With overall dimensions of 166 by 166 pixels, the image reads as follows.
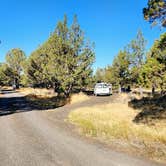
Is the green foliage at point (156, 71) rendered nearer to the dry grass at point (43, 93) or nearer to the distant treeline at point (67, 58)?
the distant treeline at point (67, 58)

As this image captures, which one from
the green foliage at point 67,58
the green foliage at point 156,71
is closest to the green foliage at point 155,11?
the green foliage at point 156,71

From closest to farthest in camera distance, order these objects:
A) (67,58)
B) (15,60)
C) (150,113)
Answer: (150,113) → (67,58) → (15,60)

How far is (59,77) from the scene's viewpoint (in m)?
32.0

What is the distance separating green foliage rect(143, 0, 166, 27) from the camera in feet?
43.6

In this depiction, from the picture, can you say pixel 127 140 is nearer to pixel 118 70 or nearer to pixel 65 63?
pixel 65 63

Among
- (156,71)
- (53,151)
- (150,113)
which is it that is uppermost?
(156,71)

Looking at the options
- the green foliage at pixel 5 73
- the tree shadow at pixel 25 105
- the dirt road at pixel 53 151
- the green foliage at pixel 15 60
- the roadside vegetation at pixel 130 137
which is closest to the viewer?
the dirt road at pixel 53 151

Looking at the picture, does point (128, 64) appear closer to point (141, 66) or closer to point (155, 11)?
point (141, 66)

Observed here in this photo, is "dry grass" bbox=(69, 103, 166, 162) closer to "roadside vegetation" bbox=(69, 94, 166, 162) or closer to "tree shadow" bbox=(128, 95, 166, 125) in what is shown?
"roadside vegetation" bbox=(69, 94, 166, 162)

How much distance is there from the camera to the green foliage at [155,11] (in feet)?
43.6

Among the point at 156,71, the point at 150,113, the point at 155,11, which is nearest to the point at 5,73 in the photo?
the point at 156,71

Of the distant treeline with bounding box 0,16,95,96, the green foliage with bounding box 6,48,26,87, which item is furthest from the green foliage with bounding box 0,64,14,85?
the distant treeline with bounding box 0,16,95,96

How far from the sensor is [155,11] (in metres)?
13.6

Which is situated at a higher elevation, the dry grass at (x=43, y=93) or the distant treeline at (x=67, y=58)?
the distant treeline at (x=67, y=58)
